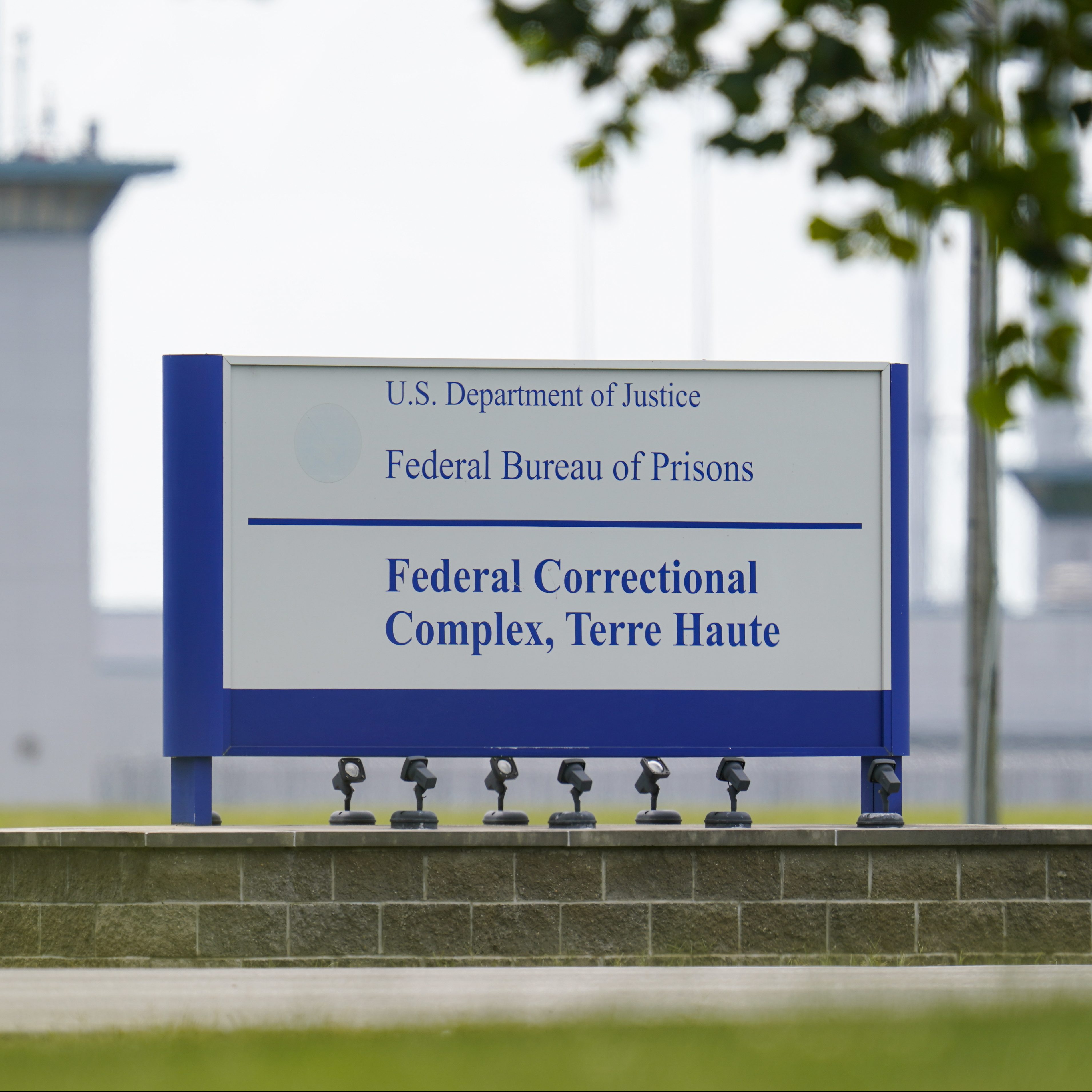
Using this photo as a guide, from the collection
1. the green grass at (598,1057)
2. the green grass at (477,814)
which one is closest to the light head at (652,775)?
the green grass at (598,1057)

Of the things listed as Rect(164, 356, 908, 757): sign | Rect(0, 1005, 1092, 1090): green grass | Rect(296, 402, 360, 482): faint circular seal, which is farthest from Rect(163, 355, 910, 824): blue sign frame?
Rect(0, 1005, 1092, 1090): green grass

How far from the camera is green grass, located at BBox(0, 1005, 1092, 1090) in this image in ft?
Result: 20.0

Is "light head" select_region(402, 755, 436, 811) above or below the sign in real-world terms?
below

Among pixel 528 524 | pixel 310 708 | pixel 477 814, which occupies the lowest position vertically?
pixel 477 814

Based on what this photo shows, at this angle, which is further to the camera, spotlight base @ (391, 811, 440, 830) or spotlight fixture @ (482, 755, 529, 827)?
spotlight fixture @ (482, 755, 529, 827)

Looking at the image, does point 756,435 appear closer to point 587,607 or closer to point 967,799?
point 587,607

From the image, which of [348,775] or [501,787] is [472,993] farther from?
[348,775]

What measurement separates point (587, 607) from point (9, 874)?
3352 millimetres

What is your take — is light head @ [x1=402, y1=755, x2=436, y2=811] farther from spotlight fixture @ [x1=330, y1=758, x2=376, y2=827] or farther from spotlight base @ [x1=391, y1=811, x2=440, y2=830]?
spotlight fixture @ [x1=330, y1=758, x2=376, y2=827]

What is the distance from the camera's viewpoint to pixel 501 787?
9672 mm

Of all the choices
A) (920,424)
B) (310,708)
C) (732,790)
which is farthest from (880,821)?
(920,424)

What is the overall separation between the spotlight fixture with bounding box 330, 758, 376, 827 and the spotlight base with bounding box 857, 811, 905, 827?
2.65 m

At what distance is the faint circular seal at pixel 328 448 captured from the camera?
9742 millimetres

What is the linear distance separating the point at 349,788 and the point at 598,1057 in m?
3.50
